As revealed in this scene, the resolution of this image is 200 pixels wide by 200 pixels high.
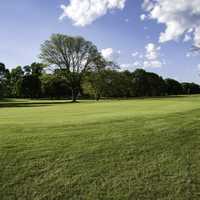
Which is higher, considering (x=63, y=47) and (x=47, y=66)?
(x=63, y=47)

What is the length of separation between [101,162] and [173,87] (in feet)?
361

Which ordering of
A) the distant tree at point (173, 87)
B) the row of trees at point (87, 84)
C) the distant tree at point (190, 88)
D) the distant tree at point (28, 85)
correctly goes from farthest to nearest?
1. the distant tree at point (190, 88)
2. the distant tree at point (173, 87)
3. the distant tree at point (28, 85)
4. the row of trees at point (87, 84)

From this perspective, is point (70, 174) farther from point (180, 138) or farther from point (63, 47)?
point (63, 47)

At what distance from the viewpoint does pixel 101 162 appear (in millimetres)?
6496

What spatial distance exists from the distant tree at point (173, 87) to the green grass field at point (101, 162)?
4021 inches

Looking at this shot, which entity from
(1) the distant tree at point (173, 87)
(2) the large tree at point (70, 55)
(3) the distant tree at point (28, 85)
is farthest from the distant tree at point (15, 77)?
(1) the distant tree at point (173, 87)

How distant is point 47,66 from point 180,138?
45.5 metres

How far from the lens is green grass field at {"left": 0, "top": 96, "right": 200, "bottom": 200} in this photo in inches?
212

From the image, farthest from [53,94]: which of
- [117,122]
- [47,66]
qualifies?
[117,122]

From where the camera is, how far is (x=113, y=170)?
614 cm

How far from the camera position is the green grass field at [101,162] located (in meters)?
5.38

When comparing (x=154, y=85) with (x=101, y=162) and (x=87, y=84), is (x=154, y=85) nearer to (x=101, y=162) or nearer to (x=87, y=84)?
(x=87, y=84)

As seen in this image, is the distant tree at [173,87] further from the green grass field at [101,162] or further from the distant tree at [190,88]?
the green grass field at [101,162]

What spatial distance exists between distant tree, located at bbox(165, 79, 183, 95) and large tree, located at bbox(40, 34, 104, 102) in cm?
6197
